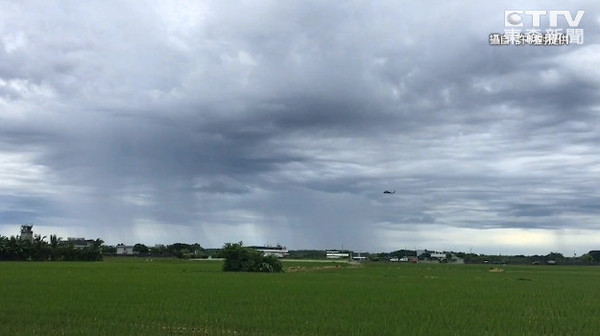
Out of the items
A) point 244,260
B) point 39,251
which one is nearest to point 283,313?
point 244,260

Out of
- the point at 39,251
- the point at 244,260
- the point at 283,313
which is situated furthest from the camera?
the point at 39,251

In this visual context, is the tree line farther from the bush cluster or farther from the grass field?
the grass field

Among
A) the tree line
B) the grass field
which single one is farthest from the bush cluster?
the tree line

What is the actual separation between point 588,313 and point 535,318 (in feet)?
12.2

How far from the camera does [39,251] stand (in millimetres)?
120500

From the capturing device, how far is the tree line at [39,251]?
11738cm

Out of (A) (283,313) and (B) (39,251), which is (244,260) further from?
(B) (39,251)

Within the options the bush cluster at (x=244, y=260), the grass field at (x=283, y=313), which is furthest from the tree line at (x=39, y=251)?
the grass field at (x=283, y=313)

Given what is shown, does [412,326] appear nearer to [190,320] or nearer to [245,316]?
[245,316]

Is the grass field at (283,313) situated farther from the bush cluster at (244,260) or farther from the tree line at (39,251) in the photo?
the tree line at (39,251)

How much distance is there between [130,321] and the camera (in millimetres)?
20031

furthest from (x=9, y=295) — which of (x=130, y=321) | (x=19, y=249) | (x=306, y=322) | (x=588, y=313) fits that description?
(x=19, y=249)

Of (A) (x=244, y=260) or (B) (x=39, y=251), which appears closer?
(A) (x=244, y=260)

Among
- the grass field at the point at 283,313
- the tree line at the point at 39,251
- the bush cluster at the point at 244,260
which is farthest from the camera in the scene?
the tree line at the point at 39,251
